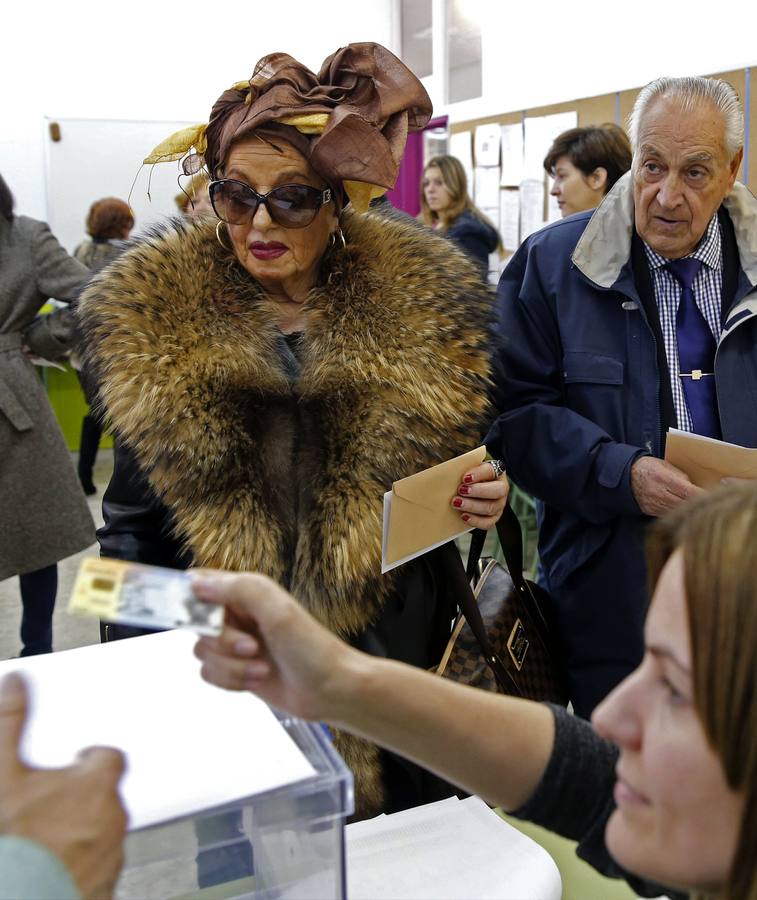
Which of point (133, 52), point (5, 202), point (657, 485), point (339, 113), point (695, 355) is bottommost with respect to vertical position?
point (657, 485)

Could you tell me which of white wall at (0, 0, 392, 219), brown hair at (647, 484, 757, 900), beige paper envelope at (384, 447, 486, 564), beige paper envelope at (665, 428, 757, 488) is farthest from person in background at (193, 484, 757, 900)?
white wall at (0, 0, 392, 219)

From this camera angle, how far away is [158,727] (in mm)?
845

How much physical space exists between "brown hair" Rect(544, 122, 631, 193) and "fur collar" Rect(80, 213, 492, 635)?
7.86ft

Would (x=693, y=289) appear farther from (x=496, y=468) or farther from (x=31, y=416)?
(x=31, y=416)

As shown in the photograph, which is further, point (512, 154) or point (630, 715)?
point (512, 154)

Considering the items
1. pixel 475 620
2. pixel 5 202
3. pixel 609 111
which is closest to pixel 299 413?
pixel 475 620

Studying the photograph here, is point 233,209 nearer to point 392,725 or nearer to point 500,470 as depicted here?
point 500,470

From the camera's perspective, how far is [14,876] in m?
0.63

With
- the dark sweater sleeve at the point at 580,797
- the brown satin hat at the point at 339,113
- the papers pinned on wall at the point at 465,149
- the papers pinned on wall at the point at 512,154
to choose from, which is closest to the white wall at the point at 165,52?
the papers pinned on wall at the point at 465,149

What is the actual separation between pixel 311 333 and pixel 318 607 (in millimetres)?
457

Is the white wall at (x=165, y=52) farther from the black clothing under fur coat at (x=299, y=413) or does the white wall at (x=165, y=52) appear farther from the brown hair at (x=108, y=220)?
the black clothing under fur coat at (x=299, y=413)

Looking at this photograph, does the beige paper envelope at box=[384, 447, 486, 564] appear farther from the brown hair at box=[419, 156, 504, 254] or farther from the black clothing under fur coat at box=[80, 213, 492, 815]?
the brown hair at box=[419, 156, 504, 254]

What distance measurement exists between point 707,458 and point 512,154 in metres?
4.83

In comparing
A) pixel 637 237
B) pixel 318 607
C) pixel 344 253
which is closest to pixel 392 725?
pixel 318 607
